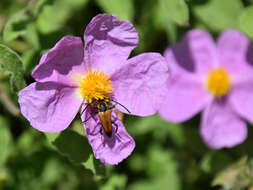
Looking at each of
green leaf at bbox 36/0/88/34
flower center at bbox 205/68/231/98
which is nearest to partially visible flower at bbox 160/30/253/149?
flower center at bbox 205/68/231/98

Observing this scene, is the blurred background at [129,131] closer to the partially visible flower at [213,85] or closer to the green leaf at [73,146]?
the green leaf at [73,146]

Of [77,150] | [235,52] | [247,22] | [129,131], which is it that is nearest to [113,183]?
[77,150]

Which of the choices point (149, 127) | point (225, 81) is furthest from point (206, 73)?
point (149, 127)

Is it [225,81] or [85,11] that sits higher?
[85,11]

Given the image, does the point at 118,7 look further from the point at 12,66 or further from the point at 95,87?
the point at 12,66

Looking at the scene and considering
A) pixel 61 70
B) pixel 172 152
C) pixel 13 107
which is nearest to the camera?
pixel 61 70

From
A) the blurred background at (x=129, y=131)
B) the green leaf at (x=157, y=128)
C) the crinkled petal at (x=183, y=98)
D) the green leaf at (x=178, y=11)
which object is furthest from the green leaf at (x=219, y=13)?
the green leaf at (x=157, y=128)

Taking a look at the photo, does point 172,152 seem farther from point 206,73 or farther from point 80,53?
point 80,53
